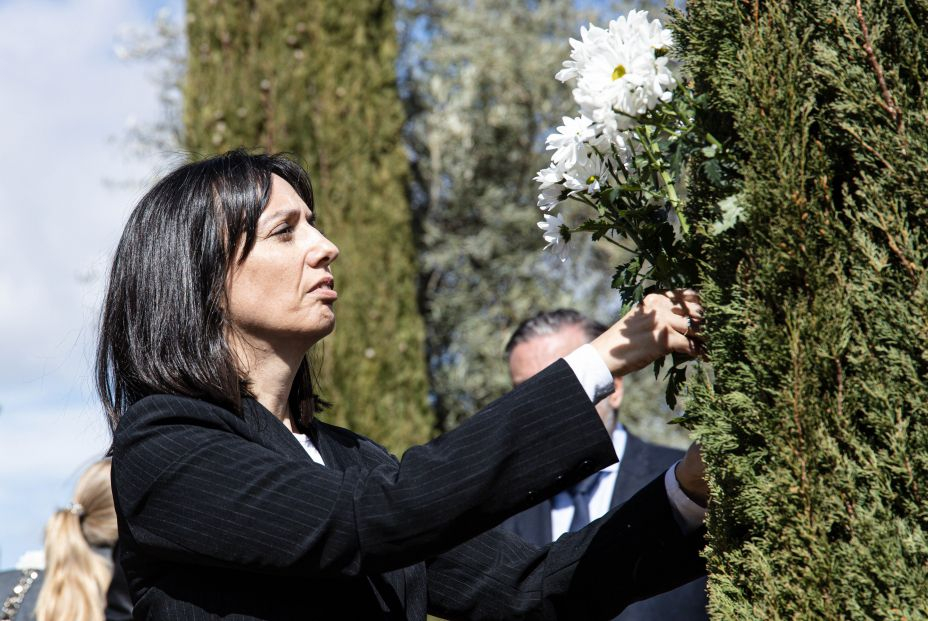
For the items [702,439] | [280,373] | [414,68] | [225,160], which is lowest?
[702,439]

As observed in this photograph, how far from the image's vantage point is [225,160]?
96.7 inches

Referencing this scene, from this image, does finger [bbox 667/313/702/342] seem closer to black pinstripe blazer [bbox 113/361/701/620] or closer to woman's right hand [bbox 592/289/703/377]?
woman's right hand [bbox 592/289/703/377]

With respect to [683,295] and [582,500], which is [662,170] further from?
[582,500]

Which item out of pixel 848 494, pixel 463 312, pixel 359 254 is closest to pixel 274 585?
pixel 848 494

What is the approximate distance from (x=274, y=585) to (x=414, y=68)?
9.80 metres

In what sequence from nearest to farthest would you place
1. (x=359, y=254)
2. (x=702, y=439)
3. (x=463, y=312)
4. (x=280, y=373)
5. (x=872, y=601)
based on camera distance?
(x=872, y=601), (x=702, y=439), (x=280, y=373), (x=359, y=254), (x=463, y=312)

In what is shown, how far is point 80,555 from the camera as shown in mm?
4078

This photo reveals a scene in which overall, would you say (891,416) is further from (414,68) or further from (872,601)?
(414,68)

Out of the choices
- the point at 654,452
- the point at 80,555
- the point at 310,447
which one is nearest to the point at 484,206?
the point at 654,452

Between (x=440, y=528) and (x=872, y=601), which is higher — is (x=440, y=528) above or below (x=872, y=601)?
above

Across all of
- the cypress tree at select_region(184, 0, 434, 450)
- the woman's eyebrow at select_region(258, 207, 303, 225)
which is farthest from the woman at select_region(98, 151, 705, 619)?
the cypress tree at select_region(184, 0, 434, 450)

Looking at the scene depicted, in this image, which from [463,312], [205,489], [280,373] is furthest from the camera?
[463,312]

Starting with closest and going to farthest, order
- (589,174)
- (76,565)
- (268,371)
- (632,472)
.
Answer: (589,174) < (268,371) < (76,565) < (632,472)

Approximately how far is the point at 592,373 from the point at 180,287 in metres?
0.95
